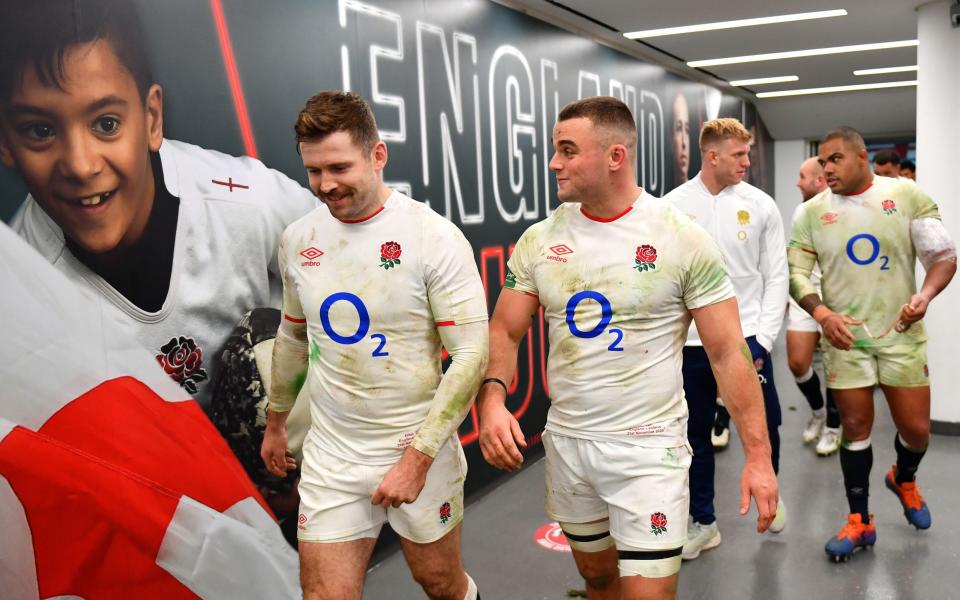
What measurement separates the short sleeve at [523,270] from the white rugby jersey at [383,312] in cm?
16

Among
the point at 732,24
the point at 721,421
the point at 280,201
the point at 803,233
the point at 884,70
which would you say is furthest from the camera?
the point at 884,70

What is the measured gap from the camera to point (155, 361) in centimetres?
293

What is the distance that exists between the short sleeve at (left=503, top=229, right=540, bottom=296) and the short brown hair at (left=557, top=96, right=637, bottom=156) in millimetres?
374

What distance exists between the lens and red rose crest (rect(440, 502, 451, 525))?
→ 2.60 m

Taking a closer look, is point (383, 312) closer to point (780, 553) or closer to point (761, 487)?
point (761, 487)

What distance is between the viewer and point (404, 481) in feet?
7.64

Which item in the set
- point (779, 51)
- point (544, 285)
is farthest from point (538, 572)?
point (779, 51)

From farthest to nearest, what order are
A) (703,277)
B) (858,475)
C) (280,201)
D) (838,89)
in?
1. (838,89)
2. (858,475)
3. (280,201)
4. (703,277)

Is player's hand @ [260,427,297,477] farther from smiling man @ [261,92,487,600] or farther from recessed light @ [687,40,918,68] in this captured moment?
recessed light @ [687,40,918,68]

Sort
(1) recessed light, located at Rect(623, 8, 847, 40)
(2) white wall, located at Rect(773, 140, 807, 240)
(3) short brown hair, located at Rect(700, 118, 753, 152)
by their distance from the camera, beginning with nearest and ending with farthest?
(3) short brown hair, located at Rect(700, 118, 753, 152) < (1) recessed light, located at Rect(623, 8, 847, 40) < (2) white wall, located at Rect(773, 140, 807, 240)

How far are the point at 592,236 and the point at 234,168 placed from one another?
4.92 feet

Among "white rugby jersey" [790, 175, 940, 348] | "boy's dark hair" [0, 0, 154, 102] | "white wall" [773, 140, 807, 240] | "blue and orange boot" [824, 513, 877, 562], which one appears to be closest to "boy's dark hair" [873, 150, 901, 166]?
"white rugby jersey" [790, 175, 940, 348]

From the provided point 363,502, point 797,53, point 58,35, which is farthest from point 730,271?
point 797,53

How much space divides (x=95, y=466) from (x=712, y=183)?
2.83m
